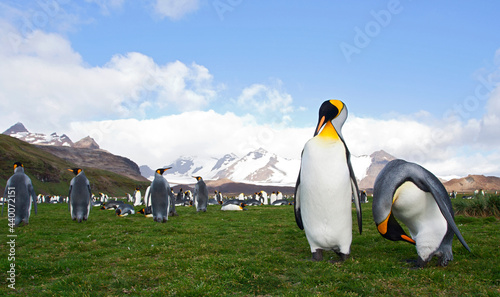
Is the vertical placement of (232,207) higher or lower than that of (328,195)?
lower

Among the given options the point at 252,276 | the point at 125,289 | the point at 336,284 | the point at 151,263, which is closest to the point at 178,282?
the point at 125,289

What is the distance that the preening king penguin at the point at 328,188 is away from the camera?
234 inches

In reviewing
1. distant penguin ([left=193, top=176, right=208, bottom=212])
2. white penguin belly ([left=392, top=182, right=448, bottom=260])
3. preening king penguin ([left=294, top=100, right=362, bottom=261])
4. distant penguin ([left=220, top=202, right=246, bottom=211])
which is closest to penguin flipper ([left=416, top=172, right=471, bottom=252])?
white penguin belly ([left=392, top=182, right=448, bottom=260])

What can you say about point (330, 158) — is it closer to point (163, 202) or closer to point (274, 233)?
point (274, 233)

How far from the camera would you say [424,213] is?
17.6ft

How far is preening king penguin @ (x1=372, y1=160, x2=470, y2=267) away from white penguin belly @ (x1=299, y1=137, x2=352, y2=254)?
2.24ft

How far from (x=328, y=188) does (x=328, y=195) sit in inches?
4.7

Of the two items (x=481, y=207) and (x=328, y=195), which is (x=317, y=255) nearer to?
(x=328, y=195)

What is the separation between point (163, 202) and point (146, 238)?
452 cm

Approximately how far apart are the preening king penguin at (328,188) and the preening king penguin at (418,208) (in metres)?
0.70

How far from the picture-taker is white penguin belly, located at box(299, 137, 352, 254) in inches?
233

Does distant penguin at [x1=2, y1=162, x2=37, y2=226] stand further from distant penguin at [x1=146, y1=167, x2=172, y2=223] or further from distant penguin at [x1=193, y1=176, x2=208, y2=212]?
distant penguin at [x1=193, y1=176, x2=208, y2=212]

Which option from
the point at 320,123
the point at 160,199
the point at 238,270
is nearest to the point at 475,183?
the point at 160,199

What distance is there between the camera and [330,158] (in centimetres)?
596
